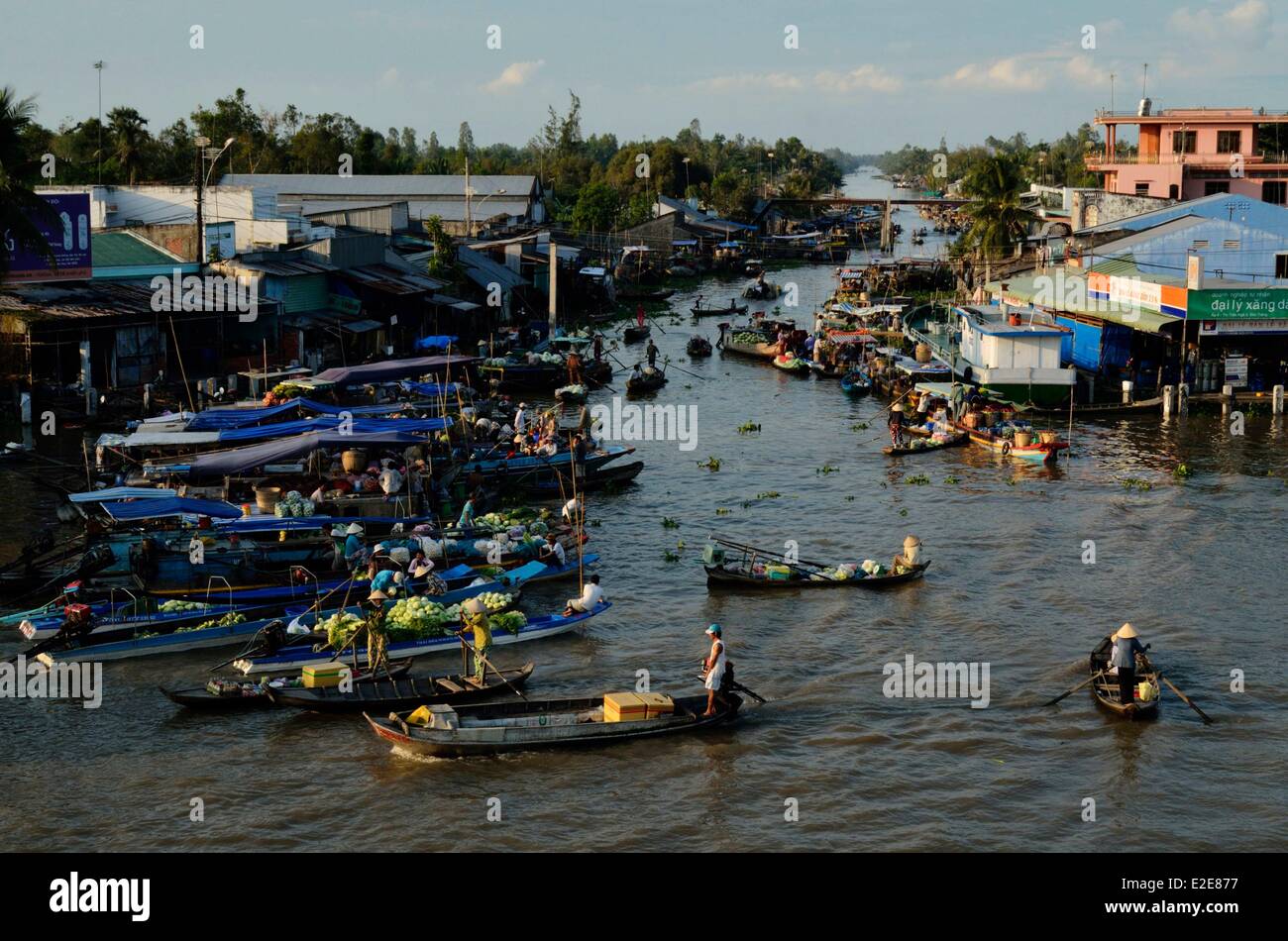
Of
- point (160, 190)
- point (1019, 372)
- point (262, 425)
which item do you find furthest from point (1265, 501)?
point (160, 190)

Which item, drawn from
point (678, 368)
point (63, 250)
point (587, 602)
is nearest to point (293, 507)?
point (587, 602)

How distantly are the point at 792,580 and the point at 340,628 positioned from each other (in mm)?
8168

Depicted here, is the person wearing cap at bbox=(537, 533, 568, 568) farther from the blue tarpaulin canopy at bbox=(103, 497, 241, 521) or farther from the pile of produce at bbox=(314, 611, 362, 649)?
the blue tarpaulin canopy at bbox=(103, 497, 241, 521)

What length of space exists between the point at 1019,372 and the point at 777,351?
43.1ft

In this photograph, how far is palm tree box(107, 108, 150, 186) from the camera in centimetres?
6372

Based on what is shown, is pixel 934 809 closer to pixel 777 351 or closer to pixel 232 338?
pixel 232 338

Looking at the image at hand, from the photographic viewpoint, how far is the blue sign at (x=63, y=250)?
1393 inches

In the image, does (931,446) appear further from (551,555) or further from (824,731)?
(824,731)

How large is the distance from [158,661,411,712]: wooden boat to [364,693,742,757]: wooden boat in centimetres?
101

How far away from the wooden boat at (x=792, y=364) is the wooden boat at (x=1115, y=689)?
1157 inches

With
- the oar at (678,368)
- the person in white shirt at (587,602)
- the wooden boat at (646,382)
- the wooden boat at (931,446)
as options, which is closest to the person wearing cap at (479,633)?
the person in white shirt at (587,602)

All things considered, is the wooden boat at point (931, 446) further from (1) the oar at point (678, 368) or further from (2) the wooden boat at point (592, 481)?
(1) the oar at point (678, 368)

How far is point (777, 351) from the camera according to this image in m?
49.9

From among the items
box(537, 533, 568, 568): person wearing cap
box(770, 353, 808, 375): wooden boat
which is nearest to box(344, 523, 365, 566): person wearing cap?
box(537, 533, 568, 568): person wearing cap
